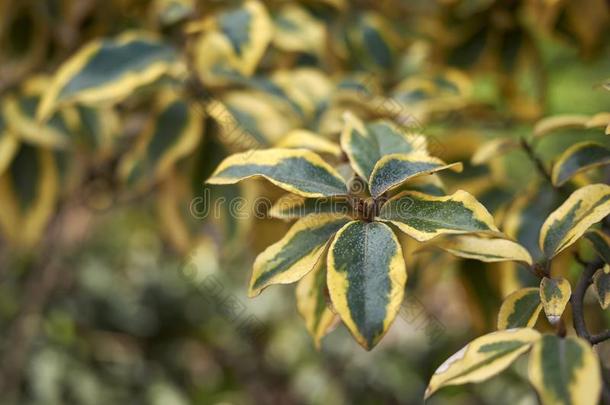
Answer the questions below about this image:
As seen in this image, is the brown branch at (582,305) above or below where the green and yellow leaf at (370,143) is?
below

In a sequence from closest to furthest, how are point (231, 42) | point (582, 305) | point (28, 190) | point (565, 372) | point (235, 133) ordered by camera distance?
point (565, 372) < point (582, 305) < point (231, 42) < point (235, 133) < point (28, 190)

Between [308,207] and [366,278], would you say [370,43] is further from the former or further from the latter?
[366,278]

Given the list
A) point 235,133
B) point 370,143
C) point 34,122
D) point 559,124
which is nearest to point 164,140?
point 235,133

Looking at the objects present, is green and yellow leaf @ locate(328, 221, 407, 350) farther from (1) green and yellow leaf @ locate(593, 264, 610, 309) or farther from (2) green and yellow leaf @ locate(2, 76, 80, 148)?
(2) green and yellow leaf @ locate(2, 76, 80, 148)

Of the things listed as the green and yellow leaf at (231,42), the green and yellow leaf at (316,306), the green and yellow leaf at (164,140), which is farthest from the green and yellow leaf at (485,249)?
the green and yellow leaf at (164,140)

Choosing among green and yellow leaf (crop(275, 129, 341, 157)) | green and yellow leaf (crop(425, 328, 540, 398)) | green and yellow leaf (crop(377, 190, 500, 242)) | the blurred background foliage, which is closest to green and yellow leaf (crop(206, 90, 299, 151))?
the blurred background foliage

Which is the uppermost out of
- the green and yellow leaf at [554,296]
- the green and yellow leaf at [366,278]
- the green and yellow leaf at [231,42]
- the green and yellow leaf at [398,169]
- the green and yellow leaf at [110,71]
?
the green and yellow leaf at [110,71]

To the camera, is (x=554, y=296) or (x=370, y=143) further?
(x=370, y=143)

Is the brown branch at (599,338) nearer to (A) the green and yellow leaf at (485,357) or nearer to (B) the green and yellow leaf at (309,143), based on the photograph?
(A) the green and yellow leaf at (485,357)
